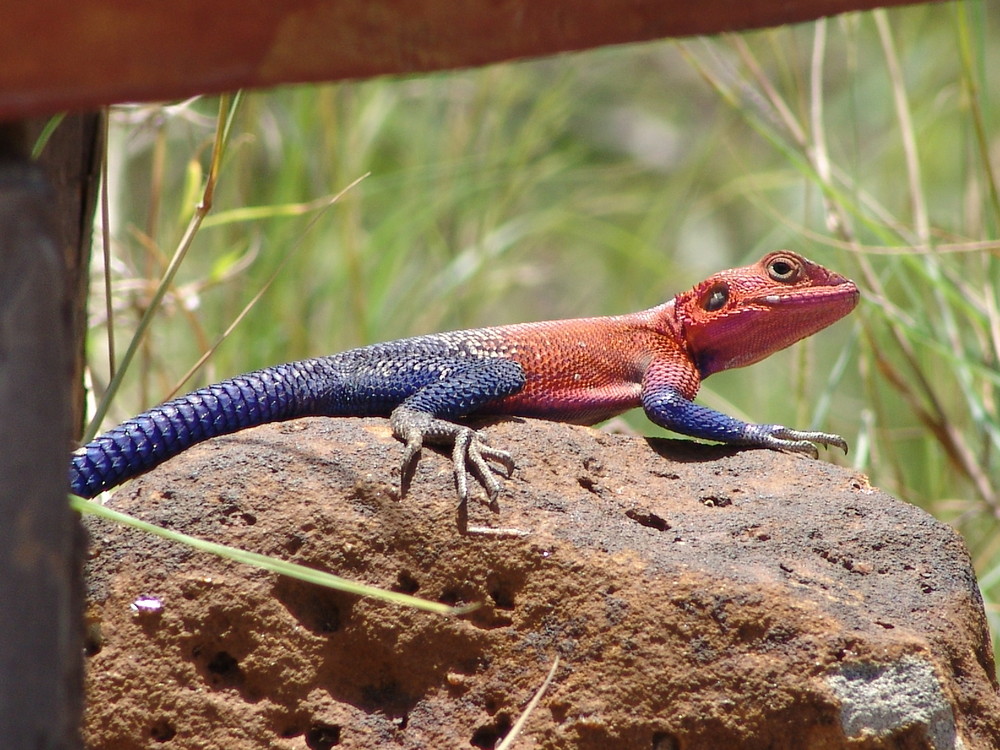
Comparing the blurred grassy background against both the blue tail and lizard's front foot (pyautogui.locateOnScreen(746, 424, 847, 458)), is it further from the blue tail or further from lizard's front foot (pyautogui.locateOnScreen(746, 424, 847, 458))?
lizard's front foot (pyautogui.locateOnScreen(746, 424, 847, 458))

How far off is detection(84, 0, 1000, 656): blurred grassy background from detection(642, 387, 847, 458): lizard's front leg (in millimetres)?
413

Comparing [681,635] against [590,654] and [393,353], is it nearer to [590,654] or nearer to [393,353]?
[590,654]

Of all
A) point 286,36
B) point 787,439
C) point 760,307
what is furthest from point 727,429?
point 286,36

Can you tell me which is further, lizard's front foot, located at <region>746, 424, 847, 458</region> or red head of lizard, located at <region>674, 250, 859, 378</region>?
red head of lizard, located at <region>674, 250, 859, 378</region>

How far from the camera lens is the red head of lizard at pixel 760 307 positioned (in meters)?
2.58

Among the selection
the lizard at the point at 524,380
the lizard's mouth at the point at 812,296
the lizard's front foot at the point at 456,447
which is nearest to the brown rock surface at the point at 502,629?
the lizard's front foot at the point at 456,447

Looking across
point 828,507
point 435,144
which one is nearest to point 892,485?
point 828,507

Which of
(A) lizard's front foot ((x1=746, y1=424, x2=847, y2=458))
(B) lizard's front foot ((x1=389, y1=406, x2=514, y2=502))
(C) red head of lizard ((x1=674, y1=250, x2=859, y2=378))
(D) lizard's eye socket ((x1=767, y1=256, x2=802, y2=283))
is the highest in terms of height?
(D) lizard's eye socket ((x1=767, y1=256, x2=802, y2=283))

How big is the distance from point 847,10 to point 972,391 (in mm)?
2126

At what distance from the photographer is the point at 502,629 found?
166 centimetres

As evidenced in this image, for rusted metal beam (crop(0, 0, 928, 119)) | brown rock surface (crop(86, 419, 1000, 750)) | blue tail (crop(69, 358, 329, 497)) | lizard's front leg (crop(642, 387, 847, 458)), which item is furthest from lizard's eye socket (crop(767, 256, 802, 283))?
rusted metal beam (crop(0, 0, 928, 119))

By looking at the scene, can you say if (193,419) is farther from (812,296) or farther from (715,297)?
(812,296)

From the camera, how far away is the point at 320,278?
4.54 m

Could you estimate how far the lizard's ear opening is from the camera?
2.65 meters
